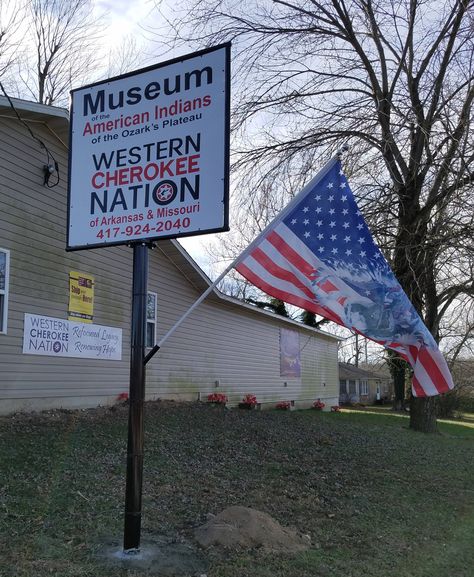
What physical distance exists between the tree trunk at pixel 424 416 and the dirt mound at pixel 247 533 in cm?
1321

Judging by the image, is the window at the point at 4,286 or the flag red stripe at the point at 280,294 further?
the window at the point at 4,286

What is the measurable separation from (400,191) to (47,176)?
8935 millimetres

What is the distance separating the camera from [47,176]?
39.0 feet

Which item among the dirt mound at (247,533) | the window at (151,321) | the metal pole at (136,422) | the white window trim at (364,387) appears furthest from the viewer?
the white window trim at (364,387)

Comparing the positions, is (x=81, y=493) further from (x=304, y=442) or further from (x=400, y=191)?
(x=400, y=191)

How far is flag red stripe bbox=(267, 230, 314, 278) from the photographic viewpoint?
19.7 ft

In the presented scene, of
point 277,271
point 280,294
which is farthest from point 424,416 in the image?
point 277,271

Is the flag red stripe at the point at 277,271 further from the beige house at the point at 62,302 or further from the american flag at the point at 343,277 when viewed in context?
the beige house at the point at 62,302

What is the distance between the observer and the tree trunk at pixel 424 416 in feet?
58.9

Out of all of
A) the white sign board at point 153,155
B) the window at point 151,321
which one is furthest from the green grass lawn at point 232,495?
the window at point 151,321

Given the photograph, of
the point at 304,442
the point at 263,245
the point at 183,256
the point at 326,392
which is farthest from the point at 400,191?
the point at 326,392

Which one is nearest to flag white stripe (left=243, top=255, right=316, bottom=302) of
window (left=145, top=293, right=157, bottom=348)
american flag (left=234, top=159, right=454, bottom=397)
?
american flag (left=234, top=159, right=454, bottom=397)

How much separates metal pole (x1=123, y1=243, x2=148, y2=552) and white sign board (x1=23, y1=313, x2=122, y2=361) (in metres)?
6.85

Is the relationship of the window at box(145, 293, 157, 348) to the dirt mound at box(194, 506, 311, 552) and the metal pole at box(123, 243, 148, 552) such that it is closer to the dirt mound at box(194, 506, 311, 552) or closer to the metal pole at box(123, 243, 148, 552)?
the dirt mound at box(194, 506, 311, 552)
